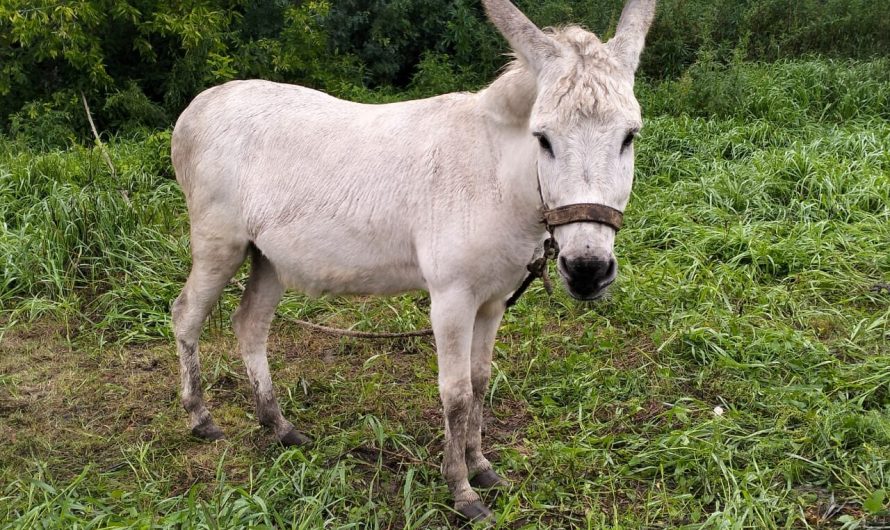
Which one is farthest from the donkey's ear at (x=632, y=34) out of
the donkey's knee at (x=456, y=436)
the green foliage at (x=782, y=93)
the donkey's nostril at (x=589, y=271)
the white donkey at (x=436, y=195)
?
the green foliage at (x=782, y=93)

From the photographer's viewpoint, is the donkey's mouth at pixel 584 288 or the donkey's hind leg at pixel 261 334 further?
the donkey's hind leg at pixel 261 334

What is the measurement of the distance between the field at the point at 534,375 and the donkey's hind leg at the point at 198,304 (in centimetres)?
19

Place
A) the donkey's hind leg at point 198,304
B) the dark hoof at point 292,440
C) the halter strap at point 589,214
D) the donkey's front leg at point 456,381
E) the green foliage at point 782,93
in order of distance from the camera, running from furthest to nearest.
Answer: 1. the green foliage at point 782,93
2. the dark hoof at point 292,440
3. the donkey's hind leg at point 198,304
4. the donkey's front leg at point 456,381
5. the halter strap at point 589,214

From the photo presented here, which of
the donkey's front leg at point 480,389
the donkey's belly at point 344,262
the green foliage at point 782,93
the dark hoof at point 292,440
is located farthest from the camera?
the green foliage at point 782,93

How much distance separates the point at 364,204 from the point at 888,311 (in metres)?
3.32

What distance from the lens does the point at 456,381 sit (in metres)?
3.35

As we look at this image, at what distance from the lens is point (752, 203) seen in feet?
20.9

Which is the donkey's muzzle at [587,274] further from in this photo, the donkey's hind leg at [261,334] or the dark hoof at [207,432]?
the dark hoof at [207,432]

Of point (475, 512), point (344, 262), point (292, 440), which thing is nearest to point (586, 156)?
point (344, 262)

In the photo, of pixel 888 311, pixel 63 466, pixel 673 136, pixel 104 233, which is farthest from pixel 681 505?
pixel 673 136

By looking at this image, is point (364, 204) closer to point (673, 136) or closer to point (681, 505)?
point (681, 505)

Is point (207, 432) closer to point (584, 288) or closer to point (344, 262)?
point (344, 262)

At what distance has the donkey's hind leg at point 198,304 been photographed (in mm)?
3950

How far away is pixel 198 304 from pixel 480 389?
4.97 ft
